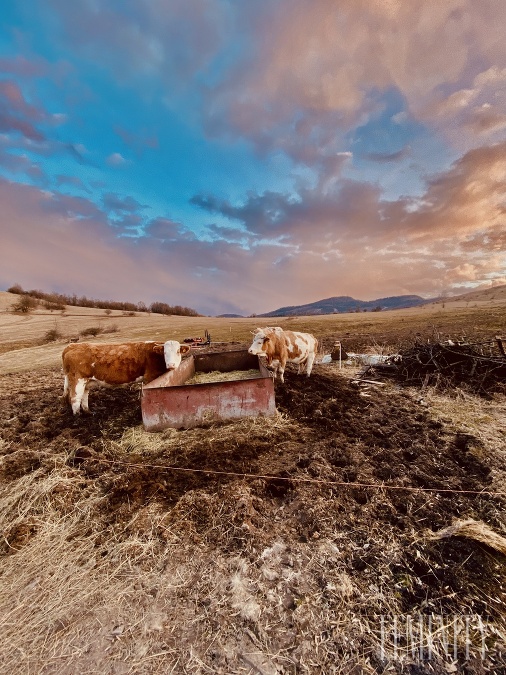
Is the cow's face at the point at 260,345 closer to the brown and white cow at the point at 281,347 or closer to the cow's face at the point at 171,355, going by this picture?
the brown and white cow at the point at 281,347

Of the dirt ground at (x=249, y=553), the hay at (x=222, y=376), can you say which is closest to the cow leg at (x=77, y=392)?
the dirt ground at (x=249, y=553)

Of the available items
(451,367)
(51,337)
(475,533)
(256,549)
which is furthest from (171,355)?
(51,337)

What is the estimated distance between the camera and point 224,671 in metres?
2.18

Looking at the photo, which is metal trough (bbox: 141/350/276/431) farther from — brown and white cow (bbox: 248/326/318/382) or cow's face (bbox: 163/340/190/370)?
brown and white cow (bbox: 248/326/318/382)

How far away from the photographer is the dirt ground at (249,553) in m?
2.31

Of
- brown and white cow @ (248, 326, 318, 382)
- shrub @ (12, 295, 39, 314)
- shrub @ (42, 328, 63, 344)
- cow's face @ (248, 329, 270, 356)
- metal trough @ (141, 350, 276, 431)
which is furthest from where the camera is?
shrub @ (12, 295, 39, 314)

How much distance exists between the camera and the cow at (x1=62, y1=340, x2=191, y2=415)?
698 centimetres

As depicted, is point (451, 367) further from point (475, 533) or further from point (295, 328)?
point (295, 328)

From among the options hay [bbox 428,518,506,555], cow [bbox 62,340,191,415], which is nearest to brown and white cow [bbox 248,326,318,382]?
cow [bbox 62,340,191,415]

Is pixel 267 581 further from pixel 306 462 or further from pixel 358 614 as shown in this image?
pixel 306 462

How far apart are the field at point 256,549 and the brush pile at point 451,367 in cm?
203

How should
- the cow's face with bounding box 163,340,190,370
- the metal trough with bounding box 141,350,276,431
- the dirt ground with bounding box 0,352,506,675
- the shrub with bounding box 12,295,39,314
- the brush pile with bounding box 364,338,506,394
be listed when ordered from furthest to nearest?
the shrub with bounding box 12,295,39,314
the brush pile with bounding box 364,338,506,394
the cow's face with bounding box 163,340,190,370
the metal trough with bounding box 141,350,276,431
the dirt ground with bounding box 0,352,506,675

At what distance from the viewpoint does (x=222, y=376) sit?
9.53 m

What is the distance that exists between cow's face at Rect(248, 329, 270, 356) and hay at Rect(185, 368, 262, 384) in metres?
0.75
